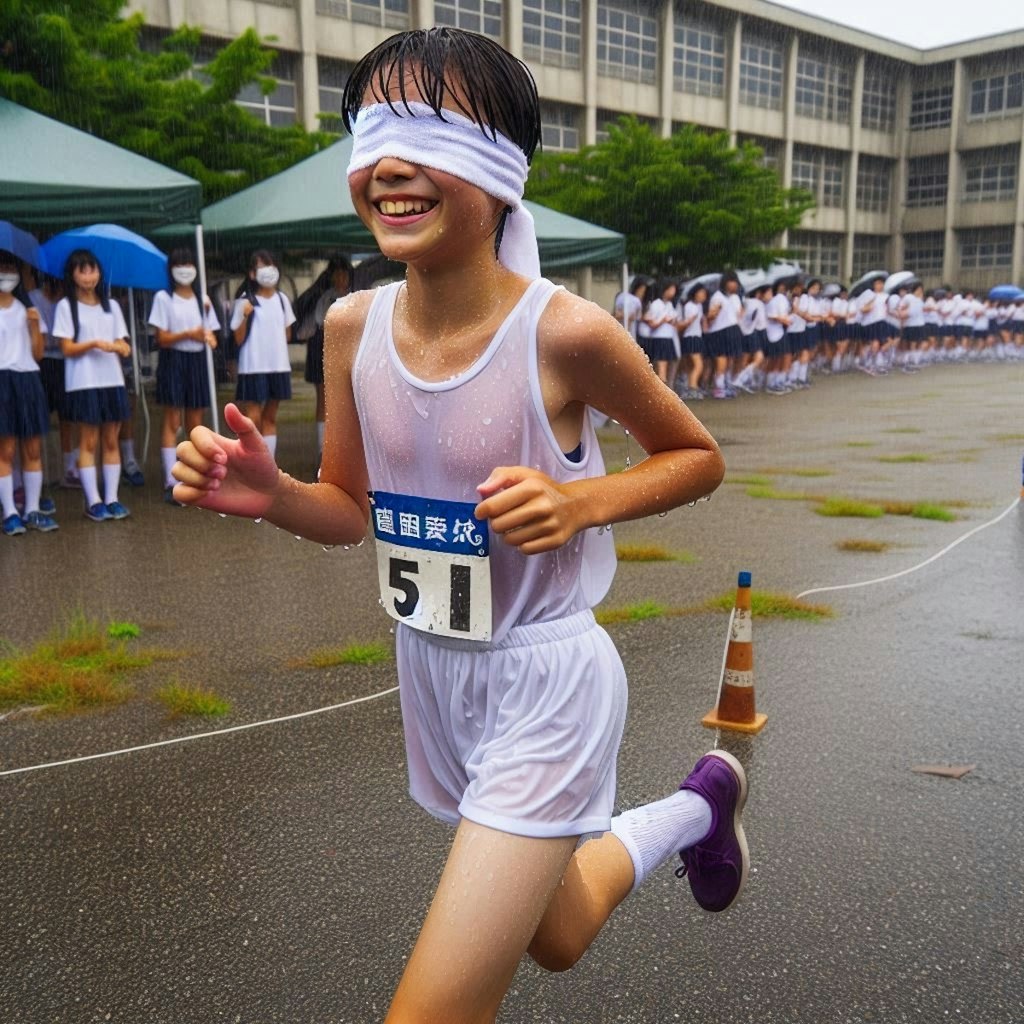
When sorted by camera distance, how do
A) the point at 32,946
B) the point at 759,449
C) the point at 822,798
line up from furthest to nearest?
the point at 759,449
the point at 822,798
the point at 32,946

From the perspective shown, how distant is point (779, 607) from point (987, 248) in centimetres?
5310

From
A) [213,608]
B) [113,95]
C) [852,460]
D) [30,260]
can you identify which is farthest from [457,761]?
[113,95]

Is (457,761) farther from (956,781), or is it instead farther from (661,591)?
(661,591)

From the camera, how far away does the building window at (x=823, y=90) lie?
162 ft

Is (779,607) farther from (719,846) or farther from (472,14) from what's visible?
(472,14)

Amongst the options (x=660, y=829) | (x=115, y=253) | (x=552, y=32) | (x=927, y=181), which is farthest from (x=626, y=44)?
(x=660, y=829)

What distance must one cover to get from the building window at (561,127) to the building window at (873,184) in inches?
773

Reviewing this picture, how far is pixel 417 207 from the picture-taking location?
1.86m

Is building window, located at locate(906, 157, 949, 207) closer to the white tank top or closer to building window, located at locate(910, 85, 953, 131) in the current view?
building window, located at locate(910, 85, 953, 131)

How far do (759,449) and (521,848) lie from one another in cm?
1198

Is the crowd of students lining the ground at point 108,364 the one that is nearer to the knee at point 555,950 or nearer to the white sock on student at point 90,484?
the white sock on student at point 90,484

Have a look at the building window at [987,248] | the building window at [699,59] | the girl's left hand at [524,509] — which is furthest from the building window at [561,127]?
the girl's left hand at [524,509]

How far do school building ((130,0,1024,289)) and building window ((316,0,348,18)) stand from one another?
1.7 inches

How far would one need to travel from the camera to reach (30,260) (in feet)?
31.0
